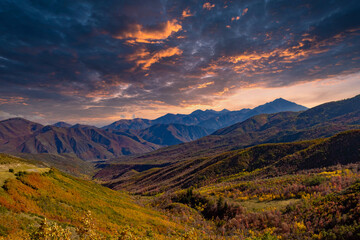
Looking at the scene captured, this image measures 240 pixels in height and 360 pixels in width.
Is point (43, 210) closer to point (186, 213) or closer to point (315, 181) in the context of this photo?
point (186, 213)

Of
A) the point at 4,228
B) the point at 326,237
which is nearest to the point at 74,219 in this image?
the point at 4,228

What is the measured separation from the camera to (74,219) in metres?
19.9

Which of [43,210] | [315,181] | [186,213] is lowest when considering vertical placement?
[186,213]

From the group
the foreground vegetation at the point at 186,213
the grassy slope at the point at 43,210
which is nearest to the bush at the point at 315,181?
the foreground vegetation at the point at 186,213

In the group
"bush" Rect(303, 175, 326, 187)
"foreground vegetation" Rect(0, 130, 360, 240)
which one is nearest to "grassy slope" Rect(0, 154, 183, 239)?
"foreground vegetation" Rect(0, 130, 360, 240)

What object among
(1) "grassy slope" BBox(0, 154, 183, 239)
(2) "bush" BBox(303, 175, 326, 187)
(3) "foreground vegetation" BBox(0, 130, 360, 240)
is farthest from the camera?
(2) "bush" BBox(303, 175, 326, 187)

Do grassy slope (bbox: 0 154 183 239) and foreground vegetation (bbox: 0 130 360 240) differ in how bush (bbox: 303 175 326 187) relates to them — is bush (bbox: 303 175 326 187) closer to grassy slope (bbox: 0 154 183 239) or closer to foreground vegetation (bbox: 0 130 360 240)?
foreground vegetation (bbox: 0 130 360 240)

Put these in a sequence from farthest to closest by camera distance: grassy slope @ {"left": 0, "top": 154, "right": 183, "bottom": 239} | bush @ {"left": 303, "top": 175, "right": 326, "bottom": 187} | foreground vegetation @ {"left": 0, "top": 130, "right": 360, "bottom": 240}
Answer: bush @ {"left": 303, "top": 175, "right": 326, "bottom": 187}, foreground vegetation @ {"left": 0, "top": 130, "right": 360, "bottom": 240}, grassy slope @ {"left": 0, "top": 154, "right": 183, "bottom": 239}

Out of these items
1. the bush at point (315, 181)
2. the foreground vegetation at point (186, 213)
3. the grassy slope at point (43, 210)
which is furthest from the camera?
the bush at point (315, 181)

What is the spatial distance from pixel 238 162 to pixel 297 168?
135 ft

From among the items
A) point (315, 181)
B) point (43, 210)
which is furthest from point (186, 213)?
point (43, 210)

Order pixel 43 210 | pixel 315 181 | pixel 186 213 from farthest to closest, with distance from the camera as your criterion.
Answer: pixel 186 213
pixel 315 181
pixel 43 210

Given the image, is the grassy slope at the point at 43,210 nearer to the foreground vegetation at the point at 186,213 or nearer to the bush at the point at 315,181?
the foreground vegetation at the point at 186,213

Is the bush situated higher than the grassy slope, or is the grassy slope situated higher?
the grassy slope
